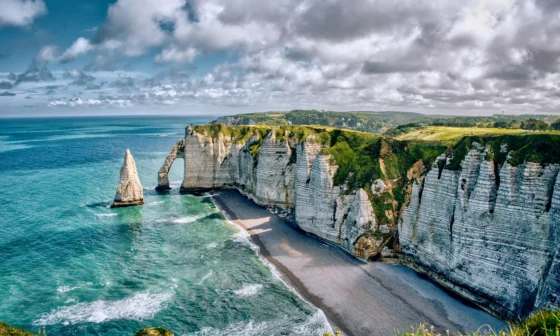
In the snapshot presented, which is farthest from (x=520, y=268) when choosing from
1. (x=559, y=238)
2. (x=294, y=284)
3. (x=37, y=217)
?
(x=37, y=217)

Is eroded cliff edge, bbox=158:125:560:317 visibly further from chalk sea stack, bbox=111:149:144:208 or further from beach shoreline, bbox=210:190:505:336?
chalk sea stack, bbox=111:149:144:208

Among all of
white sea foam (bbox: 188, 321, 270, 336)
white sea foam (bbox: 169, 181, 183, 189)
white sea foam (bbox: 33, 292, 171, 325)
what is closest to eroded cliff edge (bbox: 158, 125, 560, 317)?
white sea foam (bbox: 188, 321, 270, 336)

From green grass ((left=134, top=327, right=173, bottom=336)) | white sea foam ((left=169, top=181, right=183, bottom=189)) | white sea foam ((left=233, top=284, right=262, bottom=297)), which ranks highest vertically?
green grass ((left=134, top=327, right=173, bottom=336))

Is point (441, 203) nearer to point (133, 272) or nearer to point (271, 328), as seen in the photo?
point (271, 328)

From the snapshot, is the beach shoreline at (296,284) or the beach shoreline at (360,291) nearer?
the beach shoreline at (360,291)

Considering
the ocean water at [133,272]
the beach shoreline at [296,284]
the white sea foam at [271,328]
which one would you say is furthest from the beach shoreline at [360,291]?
the ocean water at [133,272]

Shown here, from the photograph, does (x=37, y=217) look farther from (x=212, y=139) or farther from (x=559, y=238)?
(x=559, y=238)

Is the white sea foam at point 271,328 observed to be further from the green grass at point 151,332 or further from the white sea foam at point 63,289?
the white sea foam at point 63,289
